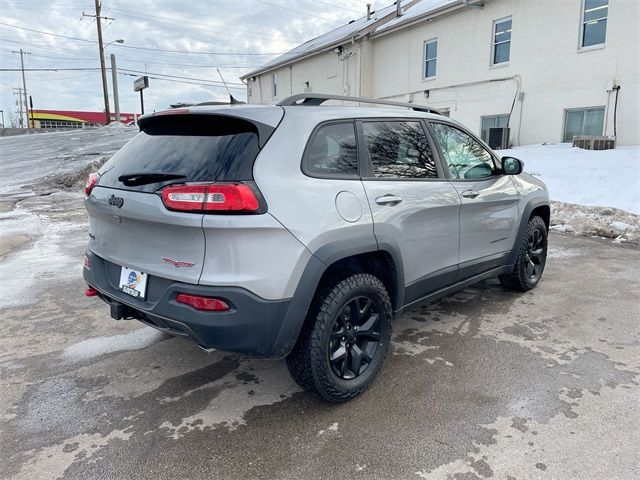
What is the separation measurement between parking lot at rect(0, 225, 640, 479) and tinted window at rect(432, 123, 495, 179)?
4.22 ft

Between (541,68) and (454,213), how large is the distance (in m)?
13.6

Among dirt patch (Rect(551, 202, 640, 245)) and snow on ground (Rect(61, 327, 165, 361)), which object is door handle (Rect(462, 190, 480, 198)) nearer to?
snow on ground (Rect(61, 327, 165, 361))

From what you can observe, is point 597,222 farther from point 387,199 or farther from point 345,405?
point 345,405

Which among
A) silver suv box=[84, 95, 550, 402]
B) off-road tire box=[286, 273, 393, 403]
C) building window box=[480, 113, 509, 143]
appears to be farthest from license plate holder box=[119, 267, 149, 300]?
building window box=[480, 113, 509, 143]

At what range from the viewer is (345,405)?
9.32 feet

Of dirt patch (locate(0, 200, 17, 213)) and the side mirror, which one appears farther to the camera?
dirt patch (locate(0, 200, 17, 213))

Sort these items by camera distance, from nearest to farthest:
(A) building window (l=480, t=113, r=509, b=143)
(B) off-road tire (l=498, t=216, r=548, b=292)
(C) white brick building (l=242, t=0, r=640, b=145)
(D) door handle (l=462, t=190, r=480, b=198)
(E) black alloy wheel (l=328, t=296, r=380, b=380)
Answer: (E) black alloy wheel (l=328, t=296, r=380, b=380) → (D) door handle (l=462, t=190, r=480, b=198) → (B) off-road tire (l=498, t=216, r=548, b=292) → (C) white brick building (l=242, t=0, r=640, b=145) → (A) building window (l=480, t=113, r=509, b=143)

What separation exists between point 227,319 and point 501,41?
16.7 m

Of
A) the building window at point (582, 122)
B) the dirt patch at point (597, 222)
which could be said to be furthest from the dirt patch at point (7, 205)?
the building window at point (582, 122)

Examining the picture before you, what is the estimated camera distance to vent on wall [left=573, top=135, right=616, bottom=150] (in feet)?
40.6

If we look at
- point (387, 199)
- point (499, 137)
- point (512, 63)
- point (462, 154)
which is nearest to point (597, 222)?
point (462, 154)

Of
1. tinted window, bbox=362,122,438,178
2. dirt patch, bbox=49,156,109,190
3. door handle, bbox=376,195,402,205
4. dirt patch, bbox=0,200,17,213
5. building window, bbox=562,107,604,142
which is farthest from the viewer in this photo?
building window, bbox=562,107,604,142

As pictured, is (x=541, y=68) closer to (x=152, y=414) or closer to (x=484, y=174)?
(x=484, y=174)

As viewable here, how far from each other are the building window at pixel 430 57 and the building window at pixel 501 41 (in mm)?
2636
